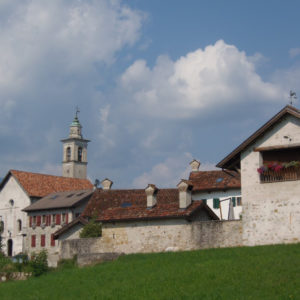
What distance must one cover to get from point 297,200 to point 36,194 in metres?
48.7

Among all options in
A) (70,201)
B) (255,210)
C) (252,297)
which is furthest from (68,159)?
(252,297)

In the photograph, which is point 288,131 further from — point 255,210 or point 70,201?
point 70,201

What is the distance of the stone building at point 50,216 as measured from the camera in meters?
67.8

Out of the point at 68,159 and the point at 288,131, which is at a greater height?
the point at 68,159

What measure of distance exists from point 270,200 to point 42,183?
49972mm

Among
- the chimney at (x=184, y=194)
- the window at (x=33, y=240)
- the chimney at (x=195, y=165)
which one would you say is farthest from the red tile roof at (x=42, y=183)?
the chimney at (x=184, y=194)

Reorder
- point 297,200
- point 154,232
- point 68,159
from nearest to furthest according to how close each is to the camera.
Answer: point 297,200, point 154,232, point 68,159

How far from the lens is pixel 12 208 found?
7762 cm

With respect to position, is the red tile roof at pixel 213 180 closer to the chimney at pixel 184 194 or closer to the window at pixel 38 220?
the chimney at pixel 184 194

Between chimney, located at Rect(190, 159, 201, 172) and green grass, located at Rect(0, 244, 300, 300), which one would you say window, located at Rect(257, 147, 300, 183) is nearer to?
green grass, located at Rect(0, 244, 300, 300)

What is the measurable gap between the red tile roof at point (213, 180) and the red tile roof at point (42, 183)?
26442 mm

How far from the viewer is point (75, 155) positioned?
100875 mm

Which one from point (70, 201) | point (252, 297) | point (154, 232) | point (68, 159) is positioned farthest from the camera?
point (68, 159)

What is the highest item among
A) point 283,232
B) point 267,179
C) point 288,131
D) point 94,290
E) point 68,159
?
point 68,159
